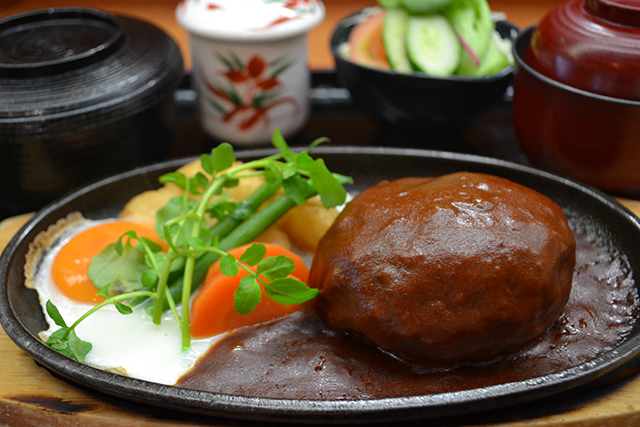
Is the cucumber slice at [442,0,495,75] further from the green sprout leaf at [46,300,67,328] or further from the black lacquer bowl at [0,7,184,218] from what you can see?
the green sprout leaf at [46,300,67,328]

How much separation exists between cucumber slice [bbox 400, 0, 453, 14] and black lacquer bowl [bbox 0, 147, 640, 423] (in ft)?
2.39

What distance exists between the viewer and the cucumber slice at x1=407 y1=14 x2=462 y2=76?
2.43 meters

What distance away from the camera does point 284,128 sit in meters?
2.71

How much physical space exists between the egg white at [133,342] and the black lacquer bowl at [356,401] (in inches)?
3.2

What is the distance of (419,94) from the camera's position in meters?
2.39

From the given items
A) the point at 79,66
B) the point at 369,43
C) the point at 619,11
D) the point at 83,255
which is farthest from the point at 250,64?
the point at 619,11

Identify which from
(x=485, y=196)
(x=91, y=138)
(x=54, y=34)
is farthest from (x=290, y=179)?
(x=54, y=34)

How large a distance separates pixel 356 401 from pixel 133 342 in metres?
0.65

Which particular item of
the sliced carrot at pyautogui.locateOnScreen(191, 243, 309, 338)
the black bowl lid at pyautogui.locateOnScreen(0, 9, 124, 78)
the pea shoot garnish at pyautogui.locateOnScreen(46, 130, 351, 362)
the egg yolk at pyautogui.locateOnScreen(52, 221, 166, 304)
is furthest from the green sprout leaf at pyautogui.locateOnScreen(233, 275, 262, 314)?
the black bowl lid at pyautogui.locateOnScreen(0, 9, 124, 78)

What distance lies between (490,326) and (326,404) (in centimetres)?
43

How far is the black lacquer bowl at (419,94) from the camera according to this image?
2.35 m

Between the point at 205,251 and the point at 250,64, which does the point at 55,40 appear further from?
the point at 205,251

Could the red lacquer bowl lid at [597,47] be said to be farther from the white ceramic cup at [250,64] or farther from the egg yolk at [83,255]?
the egg yolk at [83,255]

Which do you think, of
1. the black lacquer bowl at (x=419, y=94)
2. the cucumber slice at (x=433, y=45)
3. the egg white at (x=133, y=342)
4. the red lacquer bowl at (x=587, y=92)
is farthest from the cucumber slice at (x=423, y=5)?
the egg white at (x=133, y=342)
